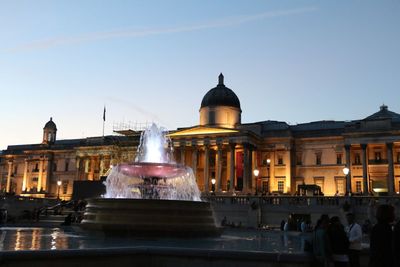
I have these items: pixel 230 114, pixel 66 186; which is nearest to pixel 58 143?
pixel 66 186

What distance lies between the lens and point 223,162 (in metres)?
64.1

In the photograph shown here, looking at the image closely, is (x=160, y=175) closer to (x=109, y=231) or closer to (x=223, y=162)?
(x=109, y=231)

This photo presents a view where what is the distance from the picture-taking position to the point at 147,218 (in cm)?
1645

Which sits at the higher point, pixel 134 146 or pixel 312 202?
pixel 134 146

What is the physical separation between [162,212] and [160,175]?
4218 millimetres

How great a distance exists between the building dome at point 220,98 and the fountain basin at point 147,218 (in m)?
51.2

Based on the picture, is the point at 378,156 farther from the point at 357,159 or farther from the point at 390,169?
the point at 390,169

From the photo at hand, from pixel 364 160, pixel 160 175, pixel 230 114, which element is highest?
pixel 230 114

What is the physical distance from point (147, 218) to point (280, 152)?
48652 millimetres

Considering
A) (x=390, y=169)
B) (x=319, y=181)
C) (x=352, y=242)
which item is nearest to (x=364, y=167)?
(x=390, y=169)

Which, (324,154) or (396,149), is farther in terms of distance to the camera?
(324,154)

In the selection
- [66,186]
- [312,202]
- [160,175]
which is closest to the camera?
[160,175]

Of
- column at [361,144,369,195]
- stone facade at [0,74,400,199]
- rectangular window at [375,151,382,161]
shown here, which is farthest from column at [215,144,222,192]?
rectangular window at [375,151,382,161]

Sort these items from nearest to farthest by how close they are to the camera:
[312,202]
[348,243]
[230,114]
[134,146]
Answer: [348,243]
[312,202]
[230,114]
[134,146]
